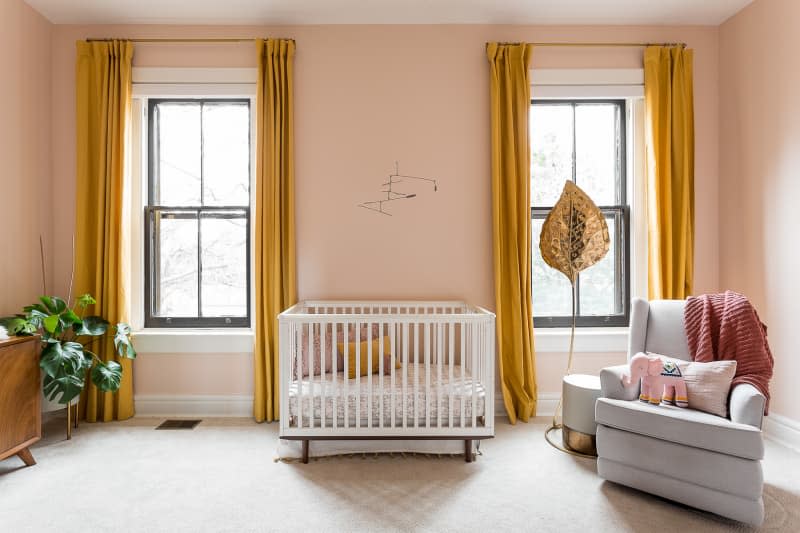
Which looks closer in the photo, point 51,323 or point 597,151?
point 51,323

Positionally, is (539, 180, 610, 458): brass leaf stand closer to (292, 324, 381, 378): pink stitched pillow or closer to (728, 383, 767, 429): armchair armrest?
(728, 383, 767, 429): armchair armrest

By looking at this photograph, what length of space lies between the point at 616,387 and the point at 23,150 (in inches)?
147

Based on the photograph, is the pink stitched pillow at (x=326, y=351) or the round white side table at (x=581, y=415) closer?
the round white side table at (x=581, y=415)

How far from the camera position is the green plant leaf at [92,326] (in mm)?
2723

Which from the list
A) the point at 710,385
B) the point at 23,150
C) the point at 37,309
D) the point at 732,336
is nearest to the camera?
the point at 710,385

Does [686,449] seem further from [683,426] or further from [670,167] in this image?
[670,167]

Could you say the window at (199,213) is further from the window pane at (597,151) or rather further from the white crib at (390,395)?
the window pane at (597,151)

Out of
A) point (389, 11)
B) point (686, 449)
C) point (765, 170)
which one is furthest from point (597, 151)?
point (686, 449)

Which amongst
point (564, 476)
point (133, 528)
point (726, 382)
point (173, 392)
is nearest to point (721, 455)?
point (726, 382)

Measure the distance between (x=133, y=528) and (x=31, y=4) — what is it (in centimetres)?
320

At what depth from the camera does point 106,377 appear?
265 centimetres

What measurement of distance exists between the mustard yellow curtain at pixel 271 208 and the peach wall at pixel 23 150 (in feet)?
4.68

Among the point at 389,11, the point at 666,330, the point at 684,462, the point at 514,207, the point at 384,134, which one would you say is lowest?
the point at 684,462

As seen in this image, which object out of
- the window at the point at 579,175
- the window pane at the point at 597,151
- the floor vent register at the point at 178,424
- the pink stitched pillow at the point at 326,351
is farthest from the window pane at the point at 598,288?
the floor vent register at the point at 178,424
